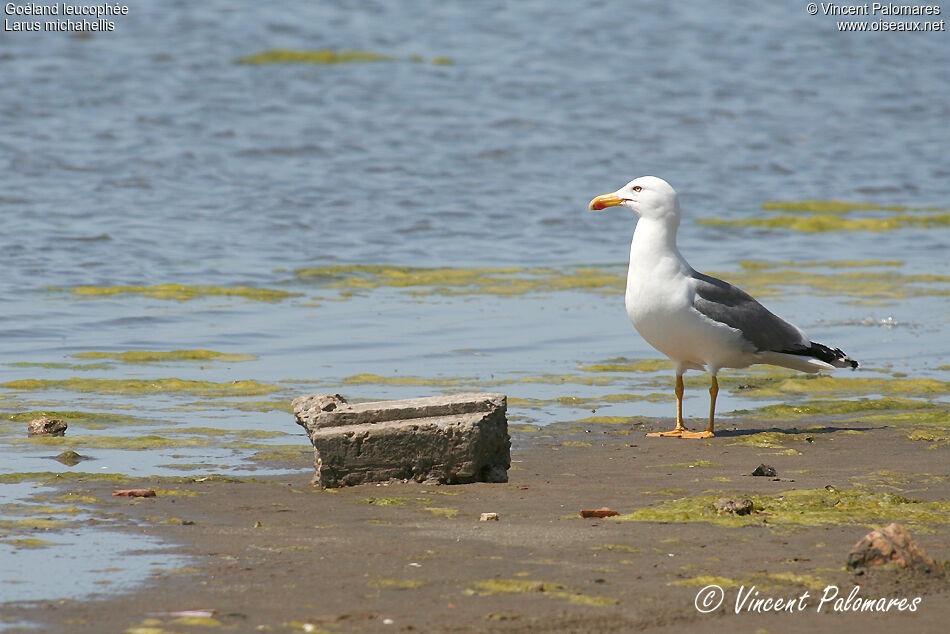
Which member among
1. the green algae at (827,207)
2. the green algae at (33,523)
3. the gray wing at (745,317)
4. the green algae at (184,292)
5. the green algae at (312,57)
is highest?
the green algae at (312,57)

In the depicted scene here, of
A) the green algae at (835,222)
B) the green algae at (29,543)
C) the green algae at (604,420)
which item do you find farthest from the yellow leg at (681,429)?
the green algae at (835,222)

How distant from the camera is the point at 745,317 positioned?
310 inches

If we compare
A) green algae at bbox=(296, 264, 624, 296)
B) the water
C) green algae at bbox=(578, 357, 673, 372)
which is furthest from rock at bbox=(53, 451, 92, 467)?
green algae at bbox=(296, 264, 624, 296)

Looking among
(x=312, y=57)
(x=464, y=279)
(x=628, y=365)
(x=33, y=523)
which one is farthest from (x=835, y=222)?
(x=312, y=57)

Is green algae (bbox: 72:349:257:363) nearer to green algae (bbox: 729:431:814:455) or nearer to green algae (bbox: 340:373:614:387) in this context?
green algae (bbox: 340:373:614:387)

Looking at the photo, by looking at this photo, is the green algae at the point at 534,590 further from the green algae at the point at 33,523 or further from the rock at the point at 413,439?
the green algae at the point at 33,523

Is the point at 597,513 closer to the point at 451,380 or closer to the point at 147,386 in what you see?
the point at 451,380

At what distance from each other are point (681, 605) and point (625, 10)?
113ft

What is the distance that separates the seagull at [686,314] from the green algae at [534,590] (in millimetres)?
3301

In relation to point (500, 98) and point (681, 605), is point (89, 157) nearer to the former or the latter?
point (500, 98)

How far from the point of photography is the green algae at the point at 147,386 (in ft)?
27.2

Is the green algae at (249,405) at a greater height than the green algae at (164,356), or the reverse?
the green algae at (164,356)

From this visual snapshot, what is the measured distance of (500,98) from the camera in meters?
27.1

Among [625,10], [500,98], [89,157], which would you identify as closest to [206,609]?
[89,157]
